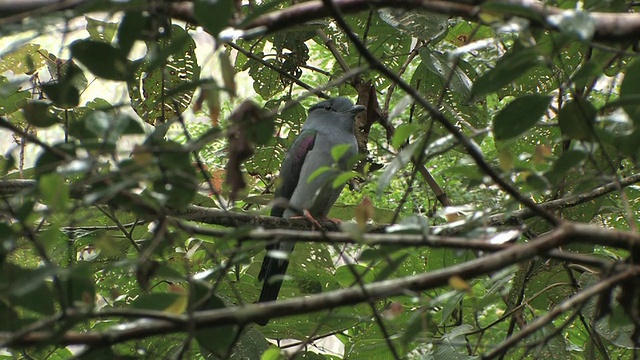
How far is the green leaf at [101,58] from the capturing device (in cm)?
135

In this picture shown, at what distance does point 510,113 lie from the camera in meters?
1.44

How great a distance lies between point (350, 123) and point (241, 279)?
Answer: 1.52 metres

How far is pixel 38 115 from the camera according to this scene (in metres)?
1.47

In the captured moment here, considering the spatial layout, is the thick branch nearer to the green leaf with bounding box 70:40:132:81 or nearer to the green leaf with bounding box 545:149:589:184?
the green leaf with bounding box 545:149:589:184

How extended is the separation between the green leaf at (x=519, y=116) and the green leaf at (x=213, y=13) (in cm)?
53

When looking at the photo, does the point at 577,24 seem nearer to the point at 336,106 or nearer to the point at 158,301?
the point at 158,301

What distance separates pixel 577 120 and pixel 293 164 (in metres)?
3.11

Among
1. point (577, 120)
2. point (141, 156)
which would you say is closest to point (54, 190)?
point (141, 156)

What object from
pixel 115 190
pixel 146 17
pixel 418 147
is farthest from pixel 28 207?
pixel 418 147

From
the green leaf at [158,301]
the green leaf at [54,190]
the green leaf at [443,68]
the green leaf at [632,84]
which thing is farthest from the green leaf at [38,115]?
the green leaf at [443,68]

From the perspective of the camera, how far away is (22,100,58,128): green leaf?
143 centimetres

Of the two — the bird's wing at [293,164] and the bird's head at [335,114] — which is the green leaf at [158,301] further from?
the bird's head at [335,114]

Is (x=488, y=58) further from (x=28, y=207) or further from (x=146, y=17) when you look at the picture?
(x=28, y=207)

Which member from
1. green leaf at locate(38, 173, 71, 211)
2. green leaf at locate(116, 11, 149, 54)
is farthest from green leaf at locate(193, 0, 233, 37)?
green leaf at locate(38, 173, 71, 211)
